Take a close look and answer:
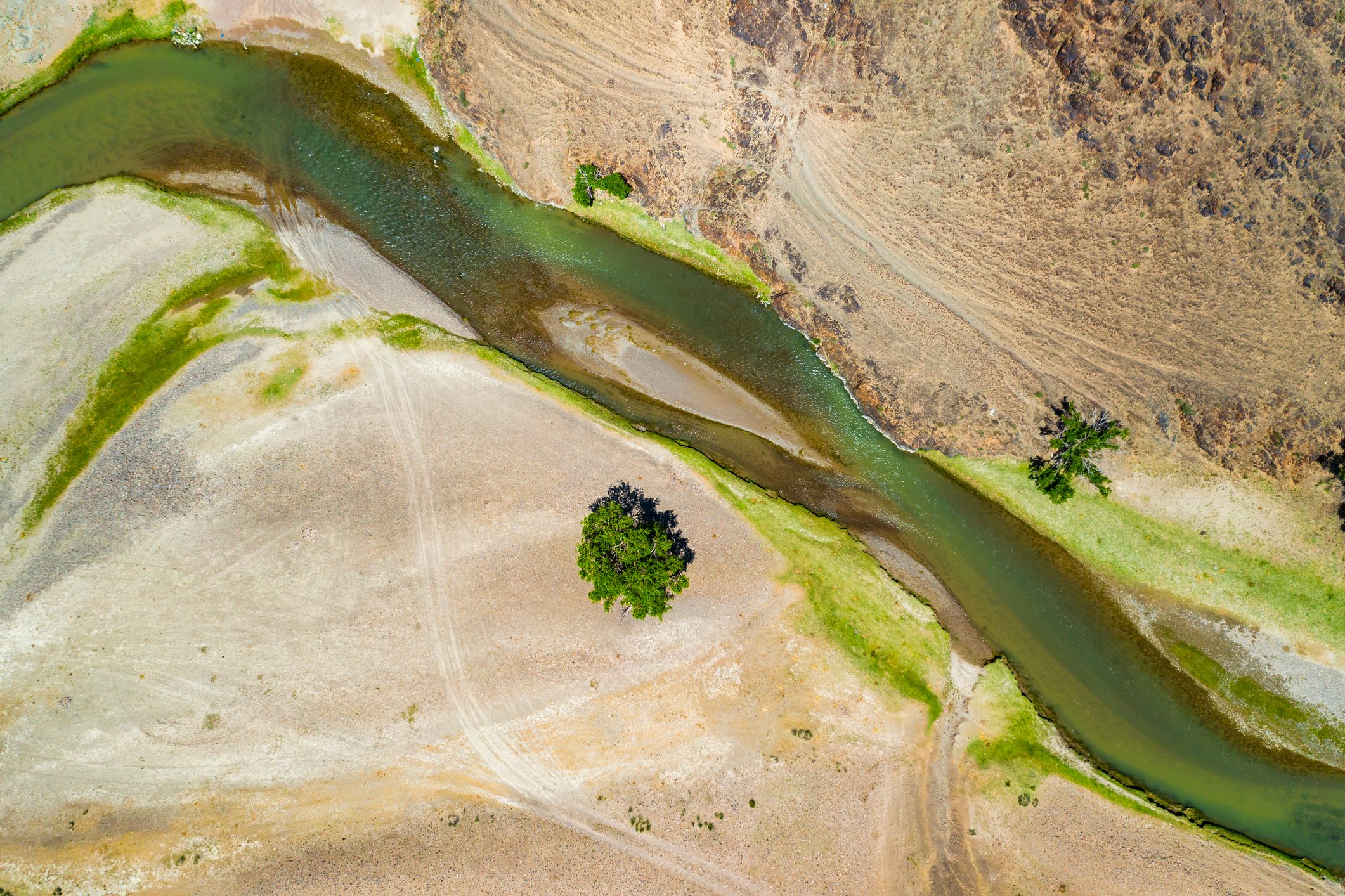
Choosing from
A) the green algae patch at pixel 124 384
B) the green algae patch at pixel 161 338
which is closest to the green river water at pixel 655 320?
the green algae patch at pixel 161 338

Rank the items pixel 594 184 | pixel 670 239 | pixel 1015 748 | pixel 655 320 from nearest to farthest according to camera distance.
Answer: pixel 1015 748 → pixel 594 184 → pixel 670 239 → pixel 655 320

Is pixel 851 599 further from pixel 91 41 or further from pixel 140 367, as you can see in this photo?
pixel 91 41

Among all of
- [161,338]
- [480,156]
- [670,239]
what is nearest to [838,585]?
[670,239]

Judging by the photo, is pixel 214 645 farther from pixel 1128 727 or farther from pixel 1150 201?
pixel 1150 201

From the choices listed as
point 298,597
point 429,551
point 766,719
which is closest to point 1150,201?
point 766,719

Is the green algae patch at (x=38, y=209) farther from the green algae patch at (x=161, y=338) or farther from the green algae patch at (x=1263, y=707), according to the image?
the green algae patch at (x=1263, y=707)
